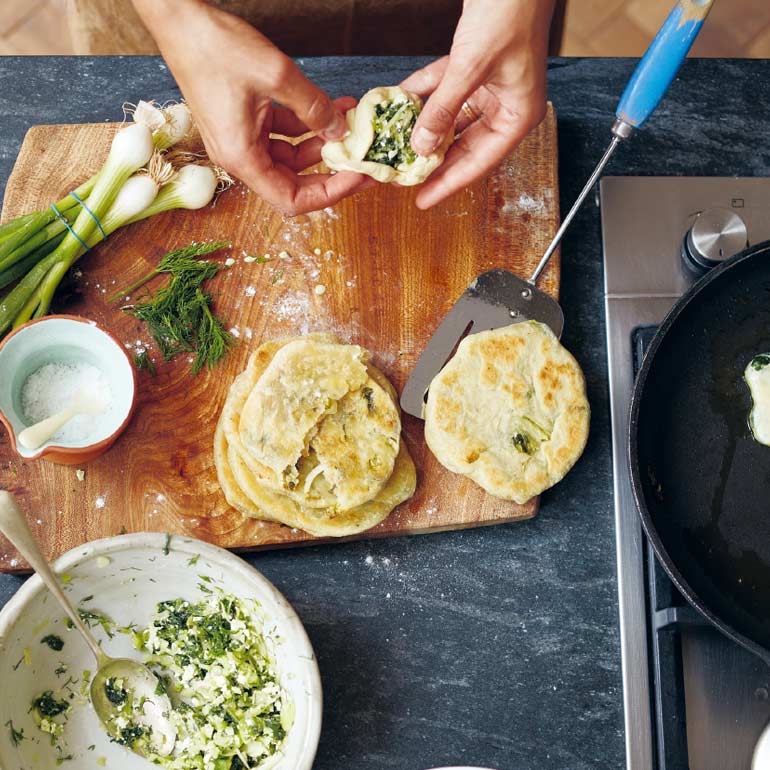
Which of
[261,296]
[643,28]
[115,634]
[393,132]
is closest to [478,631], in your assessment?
[115,634]

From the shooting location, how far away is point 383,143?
196 centimetres

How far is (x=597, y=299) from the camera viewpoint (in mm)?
2287

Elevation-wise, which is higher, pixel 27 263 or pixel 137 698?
pixel 27 263

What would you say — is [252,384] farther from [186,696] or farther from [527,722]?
[527,722]

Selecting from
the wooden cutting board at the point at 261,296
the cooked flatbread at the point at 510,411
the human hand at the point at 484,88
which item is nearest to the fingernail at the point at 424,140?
the human hand at the point at 484,88

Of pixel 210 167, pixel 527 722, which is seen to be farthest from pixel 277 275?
pixel 527 722

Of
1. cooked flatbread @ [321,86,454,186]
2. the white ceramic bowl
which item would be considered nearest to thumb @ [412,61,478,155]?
cooked flatbread @ [321,86,454,186]

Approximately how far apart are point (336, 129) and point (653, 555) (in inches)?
48.7

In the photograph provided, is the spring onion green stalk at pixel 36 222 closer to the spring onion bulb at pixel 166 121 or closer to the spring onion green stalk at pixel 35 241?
the spring onion green stalk at pixel 35 241

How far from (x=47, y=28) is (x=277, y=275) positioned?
81.5 inches

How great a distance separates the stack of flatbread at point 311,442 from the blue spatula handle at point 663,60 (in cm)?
83

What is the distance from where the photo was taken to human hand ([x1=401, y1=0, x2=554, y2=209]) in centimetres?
178

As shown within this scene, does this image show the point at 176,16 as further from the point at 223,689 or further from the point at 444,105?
the point at 223,689

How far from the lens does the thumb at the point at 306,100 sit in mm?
1673
